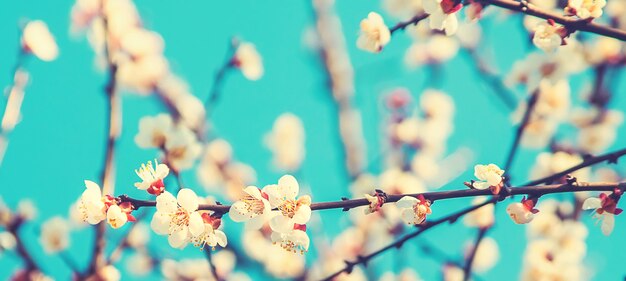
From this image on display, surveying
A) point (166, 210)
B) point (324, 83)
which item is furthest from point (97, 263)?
point (324, 83)

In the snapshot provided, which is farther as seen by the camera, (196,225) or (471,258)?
(471,258)

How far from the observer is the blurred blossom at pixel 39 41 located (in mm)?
2809

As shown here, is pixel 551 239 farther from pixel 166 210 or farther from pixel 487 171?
pixel 166 210

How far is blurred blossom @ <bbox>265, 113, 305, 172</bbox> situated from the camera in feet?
16.8

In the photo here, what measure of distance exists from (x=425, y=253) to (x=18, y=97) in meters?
1.81

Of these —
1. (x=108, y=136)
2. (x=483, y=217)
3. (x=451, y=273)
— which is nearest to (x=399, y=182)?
(x=451, y=273)

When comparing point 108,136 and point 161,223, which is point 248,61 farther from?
point 161,223

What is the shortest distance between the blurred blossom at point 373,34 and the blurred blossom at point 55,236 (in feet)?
7.29

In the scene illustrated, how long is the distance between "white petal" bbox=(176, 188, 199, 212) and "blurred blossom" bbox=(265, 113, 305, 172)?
3313 mm

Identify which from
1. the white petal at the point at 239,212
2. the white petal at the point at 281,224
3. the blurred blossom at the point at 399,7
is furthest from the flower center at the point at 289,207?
the blurred blossom at the point at 399,7

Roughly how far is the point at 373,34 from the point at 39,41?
1.53 metres

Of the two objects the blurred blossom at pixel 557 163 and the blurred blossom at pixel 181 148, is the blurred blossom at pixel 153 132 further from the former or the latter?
the blurred blossom at pixel 557 163

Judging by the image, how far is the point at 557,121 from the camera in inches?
155

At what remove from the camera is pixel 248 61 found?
2.98 meters
